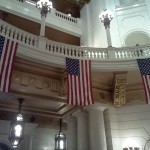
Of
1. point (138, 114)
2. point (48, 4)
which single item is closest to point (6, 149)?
point (138, 114)

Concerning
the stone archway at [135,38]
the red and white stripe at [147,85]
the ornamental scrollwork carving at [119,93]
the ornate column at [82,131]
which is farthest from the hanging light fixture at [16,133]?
the stone archway at [135,38]

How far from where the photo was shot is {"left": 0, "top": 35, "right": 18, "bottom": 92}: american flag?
748cm

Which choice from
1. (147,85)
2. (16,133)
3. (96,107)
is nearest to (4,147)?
(16,133)

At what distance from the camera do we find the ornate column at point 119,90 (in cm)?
973

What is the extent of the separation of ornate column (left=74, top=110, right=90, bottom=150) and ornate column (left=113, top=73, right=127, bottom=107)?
164 centimetres

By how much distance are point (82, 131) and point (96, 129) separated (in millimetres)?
939

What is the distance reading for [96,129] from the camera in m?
9.63

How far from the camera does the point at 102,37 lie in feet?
47.4

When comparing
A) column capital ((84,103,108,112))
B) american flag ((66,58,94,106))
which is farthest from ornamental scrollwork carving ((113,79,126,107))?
american flag ((66,58,94,106))

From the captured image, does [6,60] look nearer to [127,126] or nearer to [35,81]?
[35,81]

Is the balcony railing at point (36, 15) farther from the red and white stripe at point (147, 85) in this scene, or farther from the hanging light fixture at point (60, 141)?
the red and white stripe at point (147, 85)

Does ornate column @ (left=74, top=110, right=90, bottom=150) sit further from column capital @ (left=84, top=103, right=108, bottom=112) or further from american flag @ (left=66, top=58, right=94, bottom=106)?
american flag @ (left=66, top=58, right=94, bottom=106)

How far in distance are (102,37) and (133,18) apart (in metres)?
2.55

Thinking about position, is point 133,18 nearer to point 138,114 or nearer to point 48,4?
point 48,4
